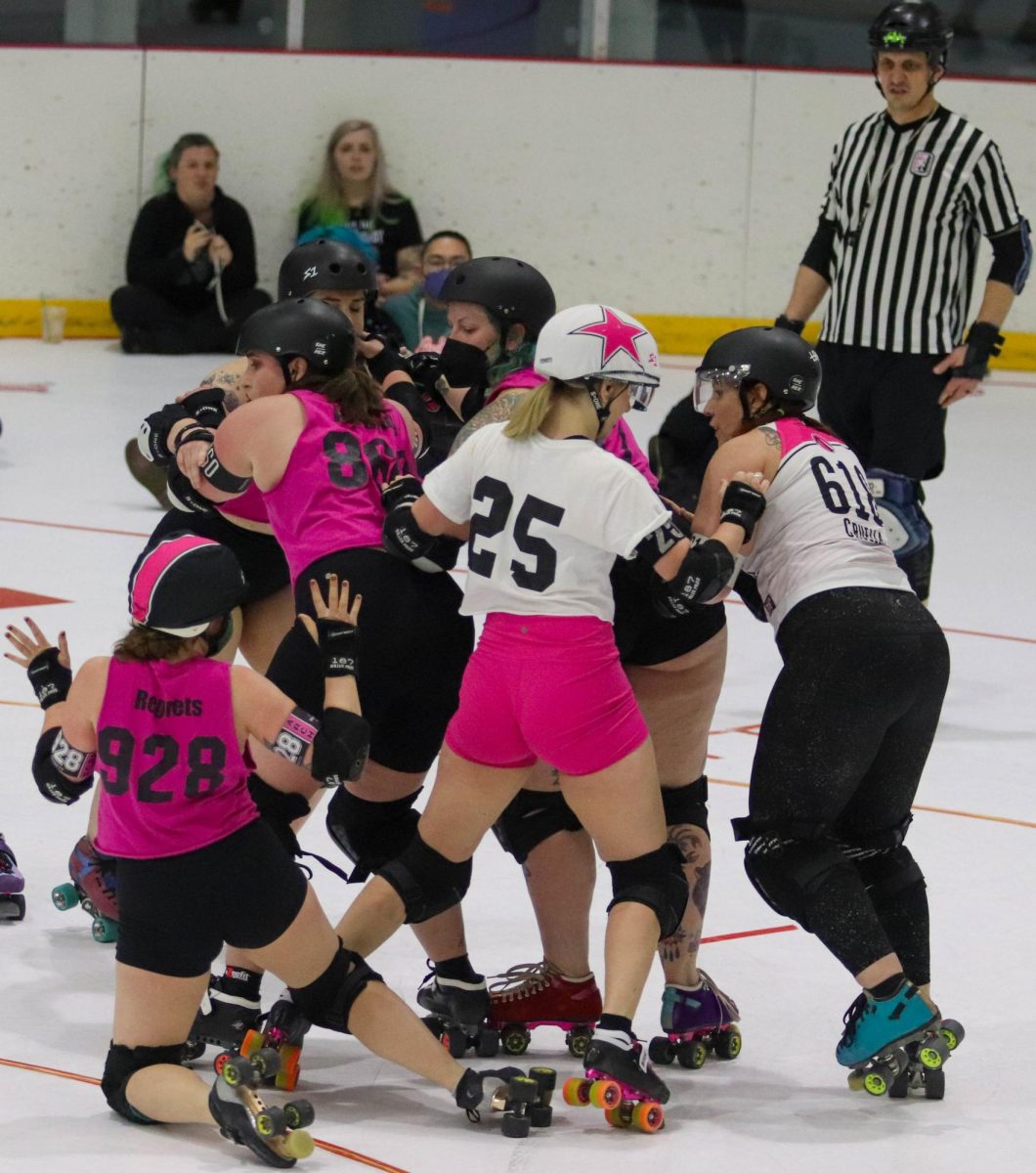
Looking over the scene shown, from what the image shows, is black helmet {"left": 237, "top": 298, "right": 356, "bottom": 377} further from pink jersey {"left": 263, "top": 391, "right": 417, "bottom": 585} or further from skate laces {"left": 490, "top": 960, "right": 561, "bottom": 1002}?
skate laces {"left": 490, "top": 960, "right": 561, "bottom": 1002}

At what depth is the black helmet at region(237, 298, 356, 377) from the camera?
3662mm

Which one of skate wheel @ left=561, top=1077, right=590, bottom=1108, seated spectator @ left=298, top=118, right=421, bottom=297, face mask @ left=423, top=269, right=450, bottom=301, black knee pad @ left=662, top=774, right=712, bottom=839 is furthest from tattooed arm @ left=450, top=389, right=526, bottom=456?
seated spectator @ left=298, top=118, right=421, bottom=297

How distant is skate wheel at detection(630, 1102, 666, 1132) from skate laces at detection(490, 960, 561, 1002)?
485 millimetres

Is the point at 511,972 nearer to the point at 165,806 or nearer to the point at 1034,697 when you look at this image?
the point at 165,806

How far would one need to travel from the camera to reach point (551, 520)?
324 centimetres

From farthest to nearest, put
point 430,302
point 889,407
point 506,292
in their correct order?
point 430,302, point 889,407, point 506,292

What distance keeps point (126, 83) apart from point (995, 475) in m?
6.01

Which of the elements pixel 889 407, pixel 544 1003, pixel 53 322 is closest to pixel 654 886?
pixel 544 1003

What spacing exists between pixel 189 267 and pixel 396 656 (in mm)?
9202

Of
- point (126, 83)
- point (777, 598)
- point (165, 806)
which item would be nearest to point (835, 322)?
point (777, 598)

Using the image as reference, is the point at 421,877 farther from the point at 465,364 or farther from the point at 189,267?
the point at 189,267

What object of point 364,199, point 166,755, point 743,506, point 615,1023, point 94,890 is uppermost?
point 364,199

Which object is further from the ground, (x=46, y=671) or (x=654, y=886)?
(x=46, y=671)

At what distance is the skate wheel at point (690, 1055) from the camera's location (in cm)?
353
